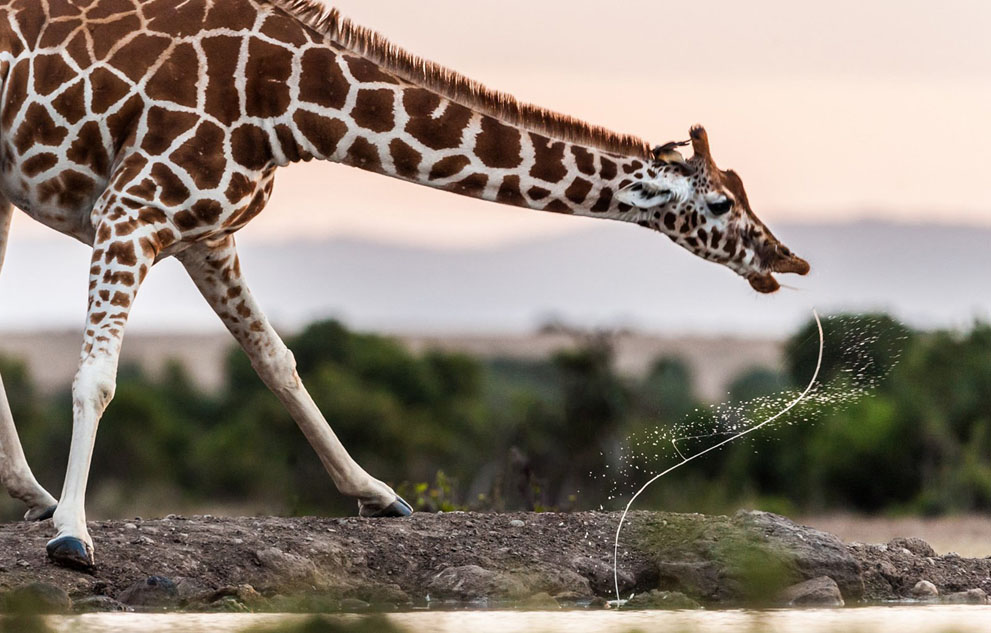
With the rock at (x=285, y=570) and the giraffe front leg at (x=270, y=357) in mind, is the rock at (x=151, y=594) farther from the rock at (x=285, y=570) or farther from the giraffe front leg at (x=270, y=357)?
the giraffe front leg at (x=270, y=357)

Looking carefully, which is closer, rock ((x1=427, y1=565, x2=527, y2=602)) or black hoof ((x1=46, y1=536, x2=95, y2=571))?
black hoof ((x1=46, y1=536, x2=95, y2=571))

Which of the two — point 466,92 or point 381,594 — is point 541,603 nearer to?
point 381,594

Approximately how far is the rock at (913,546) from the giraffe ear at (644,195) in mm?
2947

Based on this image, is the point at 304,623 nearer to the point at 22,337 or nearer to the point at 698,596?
the point at 698,596

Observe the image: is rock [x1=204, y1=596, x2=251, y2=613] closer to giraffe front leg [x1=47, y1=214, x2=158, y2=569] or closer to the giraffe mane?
giraffe front leg [x1=47, y1=214, x2=158, y2=569]

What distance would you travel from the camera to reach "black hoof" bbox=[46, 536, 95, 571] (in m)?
9.65

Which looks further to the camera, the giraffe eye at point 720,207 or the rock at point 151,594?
the giraffe eye at point 720,207

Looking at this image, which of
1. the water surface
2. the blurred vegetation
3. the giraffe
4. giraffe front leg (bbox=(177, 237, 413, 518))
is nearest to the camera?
the water surface

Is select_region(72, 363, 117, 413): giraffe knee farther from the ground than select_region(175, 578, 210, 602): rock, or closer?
farther from the ground

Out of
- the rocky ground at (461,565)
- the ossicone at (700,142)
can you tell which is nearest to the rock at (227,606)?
the rocky ground at (461,565)

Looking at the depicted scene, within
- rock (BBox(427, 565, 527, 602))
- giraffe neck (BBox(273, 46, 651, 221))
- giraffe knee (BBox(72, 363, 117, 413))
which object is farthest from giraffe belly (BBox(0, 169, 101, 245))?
rock (BBox(427, 565, 527, 602))

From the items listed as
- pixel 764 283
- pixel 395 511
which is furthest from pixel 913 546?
pixel 395 511

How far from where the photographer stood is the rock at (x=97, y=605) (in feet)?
30.5

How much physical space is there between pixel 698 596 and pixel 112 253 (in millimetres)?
4058
